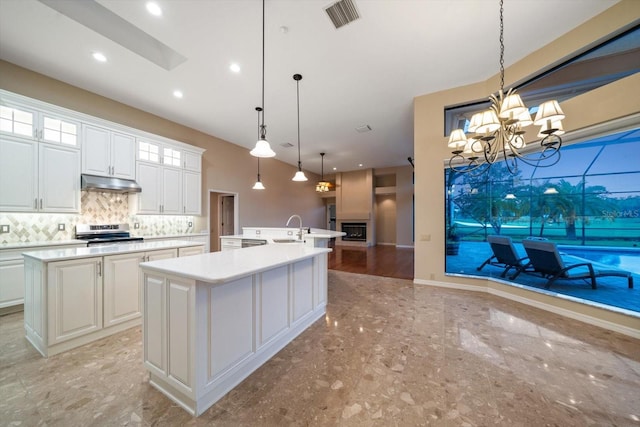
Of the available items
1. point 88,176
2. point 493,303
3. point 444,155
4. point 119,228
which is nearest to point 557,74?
point 444,155

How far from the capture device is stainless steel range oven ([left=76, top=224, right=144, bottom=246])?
384 cm

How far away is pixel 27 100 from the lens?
3.18 metres

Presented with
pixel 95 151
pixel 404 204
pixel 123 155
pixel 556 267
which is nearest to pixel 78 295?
pixel 95 151

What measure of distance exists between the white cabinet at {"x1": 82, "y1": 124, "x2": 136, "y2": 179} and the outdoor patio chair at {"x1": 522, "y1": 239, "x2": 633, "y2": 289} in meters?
7.15

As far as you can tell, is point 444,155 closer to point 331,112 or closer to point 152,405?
point 331,112

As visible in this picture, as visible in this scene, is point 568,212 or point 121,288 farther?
point 568,212

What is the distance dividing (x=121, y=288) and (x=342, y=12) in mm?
3908

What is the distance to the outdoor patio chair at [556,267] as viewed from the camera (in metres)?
3.01

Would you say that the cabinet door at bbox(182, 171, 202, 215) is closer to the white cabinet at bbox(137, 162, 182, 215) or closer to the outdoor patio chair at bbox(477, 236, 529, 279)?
the white cabinet at bbox(137, 162, 182, 215)

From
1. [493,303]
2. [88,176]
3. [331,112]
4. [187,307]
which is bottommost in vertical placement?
[493,303]

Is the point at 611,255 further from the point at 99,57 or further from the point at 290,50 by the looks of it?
the point at 99,57

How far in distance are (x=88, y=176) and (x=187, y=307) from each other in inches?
155

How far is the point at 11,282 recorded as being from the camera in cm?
300

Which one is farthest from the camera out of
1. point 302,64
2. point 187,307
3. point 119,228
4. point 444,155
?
point 119,228
